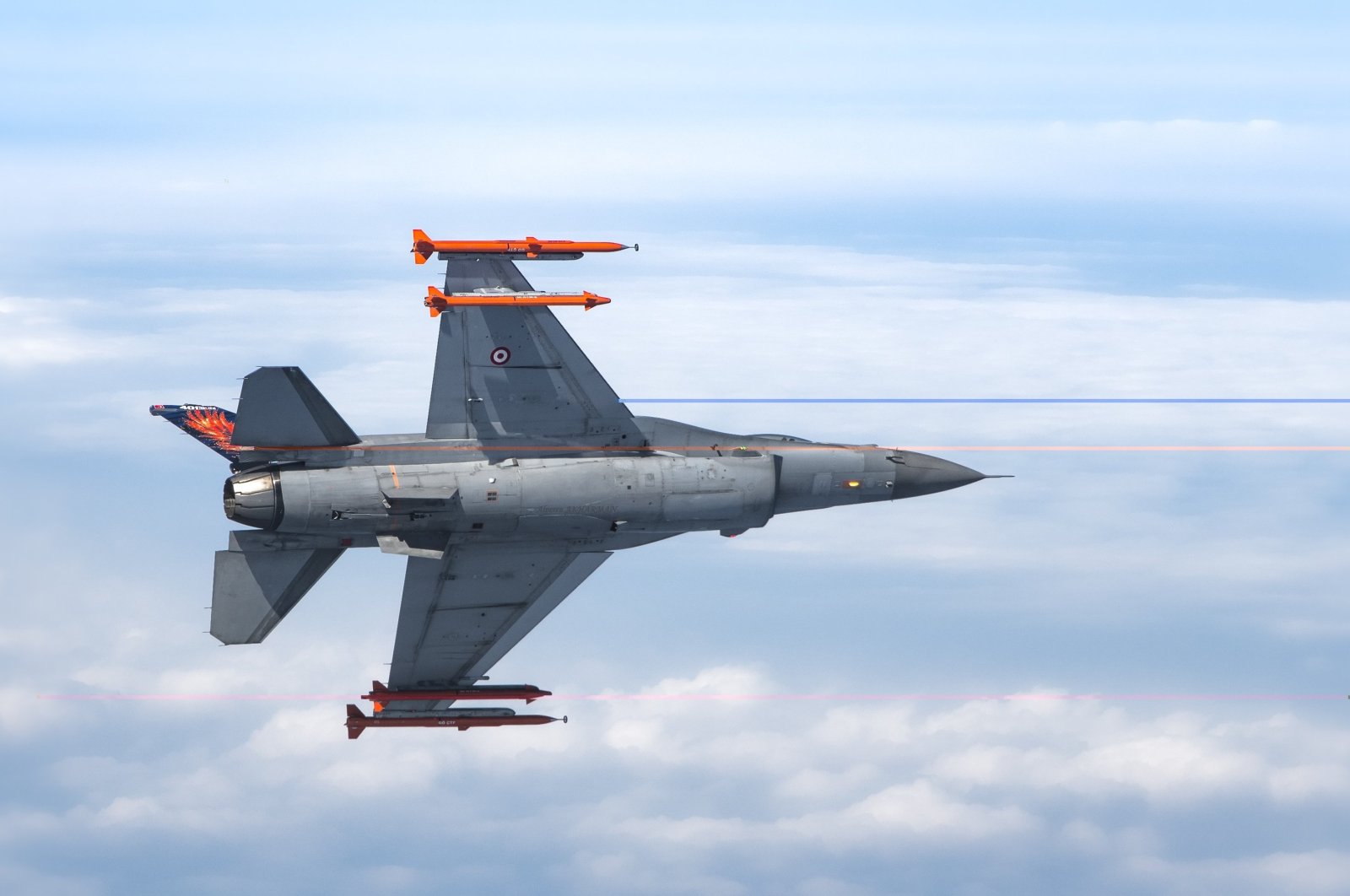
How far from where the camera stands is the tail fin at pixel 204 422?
58.1 meters

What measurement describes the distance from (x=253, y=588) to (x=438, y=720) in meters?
7.40

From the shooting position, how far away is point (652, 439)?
5797 cm

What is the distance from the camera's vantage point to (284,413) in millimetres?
55812

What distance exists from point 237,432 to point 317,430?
2199mm

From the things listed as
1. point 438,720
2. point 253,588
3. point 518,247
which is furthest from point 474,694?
point 518,247

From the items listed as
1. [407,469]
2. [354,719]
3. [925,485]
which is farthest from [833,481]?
[354,719]

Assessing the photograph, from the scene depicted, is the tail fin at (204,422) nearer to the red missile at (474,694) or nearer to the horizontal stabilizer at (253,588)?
the horizontal stabilizer at (253,588)

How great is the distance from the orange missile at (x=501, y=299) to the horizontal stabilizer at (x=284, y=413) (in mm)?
4146

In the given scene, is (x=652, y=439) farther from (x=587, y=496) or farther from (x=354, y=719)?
(x=354, y=719)

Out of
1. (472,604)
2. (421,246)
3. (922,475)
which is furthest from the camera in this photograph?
(472,604)

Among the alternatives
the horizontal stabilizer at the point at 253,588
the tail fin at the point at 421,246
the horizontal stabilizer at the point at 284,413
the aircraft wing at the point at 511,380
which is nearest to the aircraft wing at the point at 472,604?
the horizontal stabilizer at the point at 253,588

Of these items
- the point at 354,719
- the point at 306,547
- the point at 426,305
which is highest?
the point at 426,305

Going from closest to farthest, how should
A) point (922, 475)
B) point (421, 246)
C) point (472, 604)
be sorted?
point (421, 246) → point (922, 475) → point (472, 604)

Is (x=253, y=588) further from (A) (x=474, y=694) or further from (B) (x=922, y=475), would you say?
(B) (x=922, y=475)
